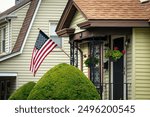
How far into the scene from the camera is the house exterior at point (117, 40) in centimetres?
2331

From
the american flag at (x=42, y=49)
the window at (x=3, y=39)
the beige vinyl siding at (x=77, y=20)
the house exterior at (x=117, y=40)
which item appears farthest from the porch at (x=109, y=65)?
the window at (x=3, y=39)

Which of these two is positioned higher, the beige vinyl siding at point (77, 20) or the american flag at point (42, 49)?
the beige vinyl siding at point (77, 20)

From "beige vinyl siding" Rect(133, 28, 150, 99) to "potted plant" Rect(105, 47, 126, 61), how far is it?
0.62 metres

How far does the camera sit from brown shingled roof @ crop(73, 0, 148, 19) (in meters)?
23.4

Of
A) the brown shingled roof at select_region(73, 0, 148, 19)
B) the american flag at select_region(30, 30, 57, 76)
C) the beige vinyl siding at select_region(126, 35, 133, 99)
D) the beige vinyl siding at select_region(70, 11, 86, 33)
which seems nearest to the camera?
the brown shingled roof at select_region(73, 0, 148, 19)

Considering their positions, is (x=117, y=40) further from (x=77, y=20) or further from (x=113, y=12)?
(x=77, y=20)

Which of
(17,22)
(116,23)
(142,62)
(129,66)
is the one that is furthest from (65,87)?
(17,22)

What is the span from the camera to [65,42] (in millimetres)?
37219

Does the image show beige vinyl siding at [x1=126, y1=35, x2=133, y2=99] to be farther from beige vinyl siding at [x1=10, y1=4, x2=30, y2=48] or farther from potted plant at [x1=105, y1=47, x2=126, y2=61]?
beige vinyl siding at [x1=10, y1=4, x2=30, y2=48]

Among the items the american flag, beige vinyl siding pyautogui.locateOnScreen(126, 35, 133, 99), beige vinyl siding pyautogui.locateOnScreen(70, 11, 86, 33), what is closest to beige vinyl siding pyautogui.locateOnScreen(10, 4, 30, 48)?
the american flag

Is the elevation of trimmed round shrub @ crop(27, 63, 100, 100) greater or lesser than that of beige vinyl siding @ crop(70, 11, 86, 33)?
lesser

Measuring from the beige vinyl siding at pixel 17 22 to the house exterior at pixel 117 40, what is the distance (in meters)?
12.0

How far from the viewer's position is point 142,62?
2348 cm

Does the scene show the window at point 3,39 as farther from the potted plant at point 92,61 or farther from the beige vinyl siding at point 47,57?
the potted plant at point 92,61
